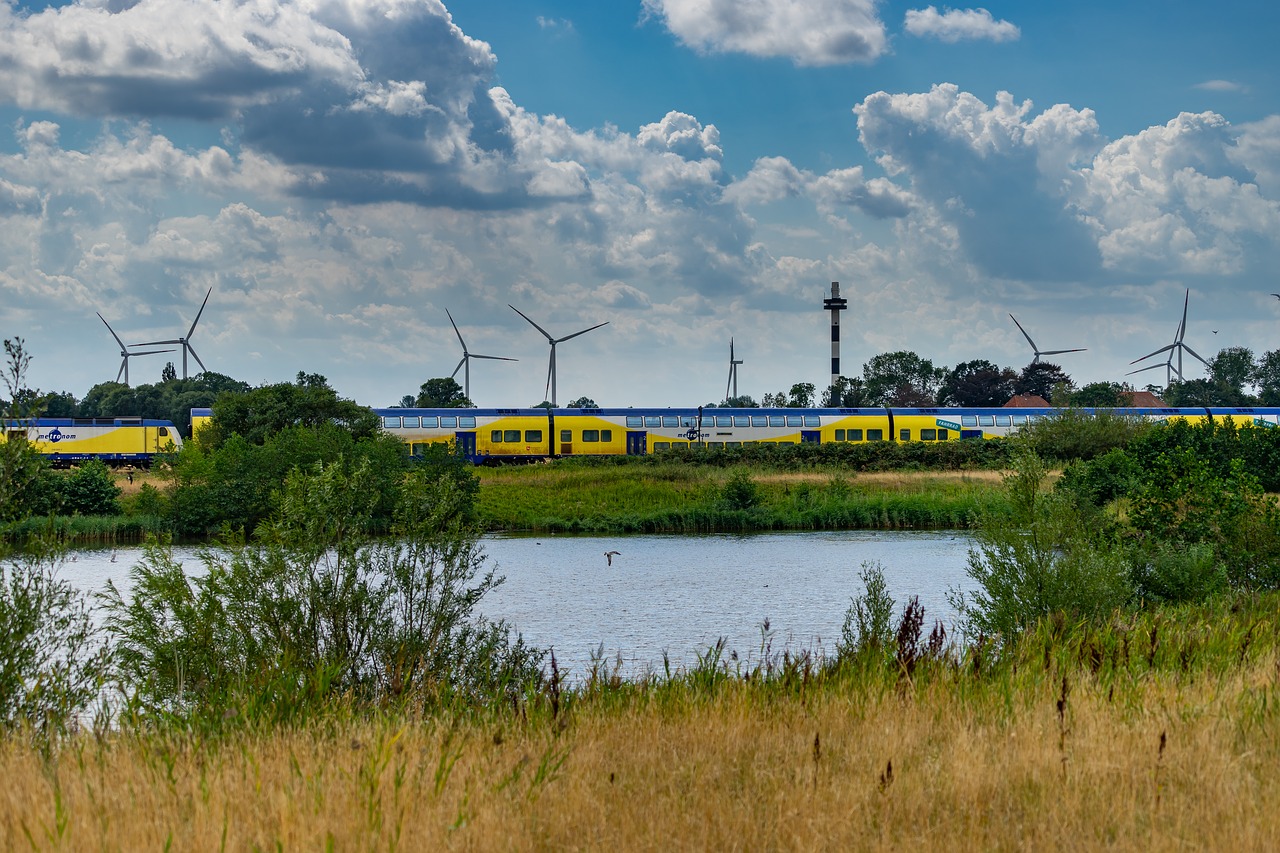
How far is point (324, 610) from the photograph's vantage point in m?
13.9

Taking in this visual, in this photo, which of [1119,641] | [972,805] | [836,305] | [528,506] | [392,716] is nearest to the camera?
[972,805]

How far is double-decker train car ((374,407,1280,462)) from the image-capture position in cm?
7850

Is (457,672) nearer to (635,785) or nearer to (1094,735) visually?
(635,785)

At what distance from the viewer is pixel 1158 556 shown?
19359mm

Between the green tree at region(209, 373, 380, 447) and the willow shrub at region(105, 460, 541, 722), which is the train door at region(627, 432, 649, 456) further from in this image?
the willow shrub at region(105, 460, 541, 722)

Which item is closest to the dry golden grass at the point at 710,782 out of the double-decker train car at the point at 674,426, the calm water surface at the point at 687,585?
the calm water surface at the point at 687,585

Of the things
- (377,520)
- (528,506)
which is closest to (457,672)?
(377,520)

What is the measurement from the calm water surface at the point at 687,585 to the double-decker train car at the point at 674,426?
100 ft

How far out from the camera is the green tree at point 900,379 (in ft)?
485

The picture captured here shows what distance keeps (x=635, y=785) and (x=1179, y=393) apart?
5939 inches

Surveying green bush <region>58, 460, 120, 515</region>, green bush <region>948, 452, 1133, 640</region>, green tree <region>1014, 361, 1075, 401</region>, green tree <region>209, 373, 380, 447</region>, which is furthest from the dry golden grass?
green tree <region>1014, 361, 1075, 401</region>

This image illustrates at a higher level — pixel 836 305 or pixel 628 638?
pixel 836 305

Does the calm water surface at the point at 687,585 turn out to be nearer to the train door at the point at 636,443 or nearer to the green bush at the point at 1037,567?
the green bush at the point at 1037,567

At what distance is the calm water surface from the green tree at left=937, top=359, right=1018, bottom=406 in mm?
98243
